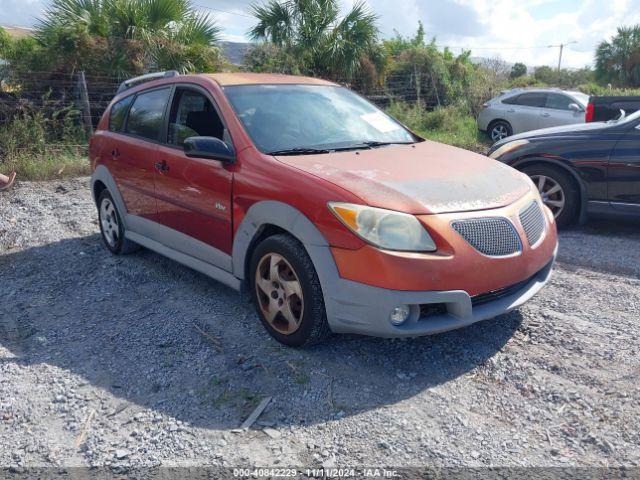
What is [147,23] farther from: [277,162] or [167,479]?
[167,479]

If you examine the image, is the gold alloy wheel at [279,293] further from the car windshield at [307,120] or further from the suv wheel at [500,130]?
the suv wheel at [500,130]

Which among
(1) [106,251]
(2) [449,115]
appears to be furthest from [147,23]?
(2) [449,115]

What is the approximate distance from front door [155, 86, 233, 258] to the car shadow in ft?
1.65

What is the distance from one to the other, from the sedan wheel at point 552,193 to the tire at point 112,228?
4192 mm

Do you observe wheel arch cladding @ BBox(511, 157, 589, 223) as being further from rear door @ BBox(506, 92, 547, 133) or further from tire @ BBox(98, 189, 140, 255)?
rear door @ BBox(506, 92, 547, 133)

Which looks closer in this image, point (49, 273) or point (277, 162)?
point (277, 162)

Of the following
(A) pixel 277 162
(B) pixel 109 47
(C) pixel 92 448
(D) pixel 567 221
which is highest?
(B) pixel 109 47

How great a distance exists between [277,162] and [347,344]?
1225 millimetres

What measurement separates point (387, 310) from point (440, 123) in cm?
1306

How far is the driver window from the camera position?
4273 millimetres

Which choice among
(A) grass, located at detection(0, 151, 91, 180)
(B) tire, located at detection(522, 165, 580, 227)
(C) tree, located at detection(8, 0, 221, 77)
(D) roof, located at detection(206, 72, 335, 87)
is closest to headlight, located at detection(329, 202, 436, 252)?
(D) roof, located at detection(206, 72, 335, 87)

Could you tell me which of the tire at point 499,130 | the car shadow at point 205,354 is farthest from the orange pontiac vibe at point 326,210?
the tire at point 499,130

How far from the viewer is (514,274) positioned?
11.3 ft

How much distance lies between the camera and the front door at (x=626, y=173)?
5.78 m
